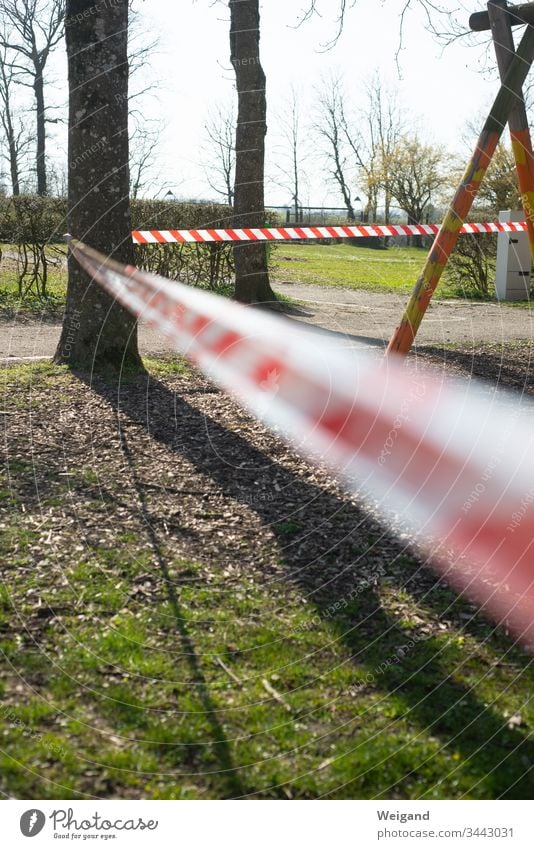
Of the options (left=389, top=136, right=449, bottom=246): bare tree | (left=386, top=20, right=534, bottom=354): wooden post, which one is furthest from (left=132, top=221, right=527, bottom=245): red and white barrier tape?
(left=389, top=136, right=449, bottom=246): bare tree

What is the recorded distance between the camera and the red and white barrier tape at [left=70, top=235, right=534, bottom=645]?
491 centimetres

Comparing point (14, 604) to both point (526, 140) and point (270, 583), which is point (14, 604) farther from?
point (526, 140)

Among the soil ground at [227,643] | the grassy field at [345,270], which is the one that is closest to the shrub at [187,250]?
the grassy field at [345,270]

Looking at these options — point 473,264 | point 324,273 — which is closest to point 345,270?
point 324,273

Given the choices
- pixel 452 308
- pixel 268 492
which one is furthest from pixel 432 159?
pixel 268 492

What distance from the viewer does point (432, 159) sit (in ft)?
95.7

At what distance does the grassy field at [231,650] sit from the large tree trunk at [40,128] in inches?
1081

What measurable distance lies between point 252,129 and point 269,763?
11.8 metres

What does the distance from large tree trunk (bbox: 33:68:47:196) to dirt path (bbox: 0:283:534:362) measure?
16643 mm

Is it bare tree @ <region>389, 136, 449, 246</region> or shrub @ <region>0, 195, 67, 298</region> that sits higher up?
bare tree @ <region>389, 136, 449, 246</region>

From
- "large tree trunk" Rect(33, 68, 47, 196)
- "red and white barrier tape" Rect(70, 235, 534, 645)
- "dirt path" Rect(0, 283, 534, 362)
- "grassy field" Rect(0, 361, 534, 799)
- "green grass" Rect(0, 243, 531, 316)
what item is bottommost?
"grassy field" Rect(0, 361, 534, 799)

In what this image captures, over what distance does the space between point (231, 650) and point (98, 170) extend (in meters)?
5.75

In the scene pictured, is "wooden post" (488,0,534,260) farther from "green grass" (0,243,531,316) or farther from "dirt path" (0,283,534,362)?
"green grass" (0,243,531,316)

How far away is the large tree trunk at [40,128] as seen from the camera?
30.8 meters
